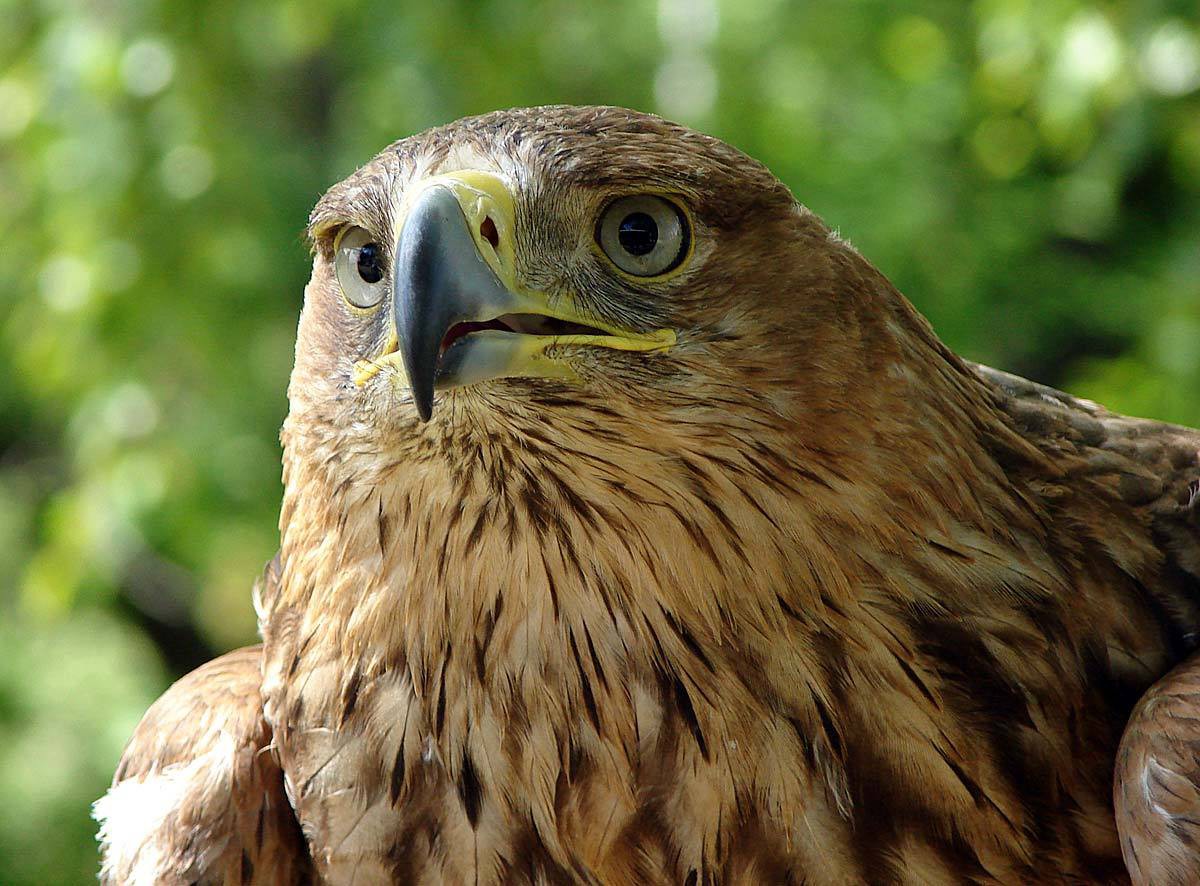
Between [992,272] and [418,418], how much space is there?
12.9ft

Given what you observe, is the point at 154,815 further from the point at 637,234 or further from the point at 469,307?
the point at 637,234

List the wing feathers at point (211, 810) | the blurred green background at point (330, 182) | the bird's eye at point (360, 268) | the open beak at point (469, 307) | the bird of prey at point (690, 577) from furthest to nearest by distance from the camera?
1. the blurred green background at point (330, 182)
2. the wing feathers at point (211, 810)
3. the bird's eye at point (360, 268)
4. the bird of prey at point (690, 577)
5. the open beak at point (469, 307)

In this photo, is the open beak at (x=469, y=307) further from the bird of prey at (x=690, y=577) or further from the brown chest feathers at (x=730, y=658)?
the brown chest feathers at (x=730, y=658)

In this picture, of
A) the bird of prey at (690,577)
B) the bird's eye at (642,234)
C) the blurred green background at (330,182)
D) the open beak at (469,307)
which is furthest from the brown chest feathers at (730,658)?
the blurred green background at (330,182)

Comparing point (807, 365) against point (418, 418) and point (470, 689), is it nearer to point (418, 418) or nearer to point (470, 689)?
point (418, 418)

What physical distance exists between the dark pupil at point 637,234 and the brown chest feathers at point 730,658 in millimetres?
229

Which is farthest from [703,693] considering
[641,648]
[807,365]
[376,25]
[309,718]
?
[376,25]

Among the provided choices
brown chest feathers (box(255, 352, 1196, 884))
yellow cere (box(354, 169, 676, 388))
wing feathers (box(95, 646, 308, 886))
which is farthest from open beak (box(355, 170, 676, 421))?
→ wing feathers (box(95, 646, 308, 886))

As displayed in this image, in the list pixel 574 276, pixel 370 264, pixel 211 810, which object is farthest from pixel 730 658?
pixel 211 810

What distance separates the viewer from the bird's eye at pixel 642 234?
1.67 meters

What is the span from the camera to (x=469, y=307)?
4.99ft

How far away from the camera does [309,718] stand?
1.93 m

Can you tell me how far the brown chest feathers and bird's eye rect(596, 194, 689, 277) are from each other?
0.70 feet

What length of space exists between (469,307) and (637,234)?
27 centimetres
